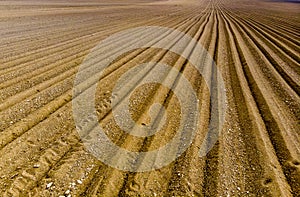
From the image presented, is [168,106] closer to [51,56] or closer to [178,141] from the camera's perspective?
[178,141]

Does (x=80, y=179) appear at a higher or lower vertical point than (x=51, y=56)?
lower

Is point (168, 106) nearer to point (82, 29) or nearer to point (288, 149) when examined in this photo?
point (288, 149)

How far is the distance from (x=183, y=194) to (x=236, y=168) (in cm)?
122

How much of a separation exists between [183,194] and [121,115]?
272cm

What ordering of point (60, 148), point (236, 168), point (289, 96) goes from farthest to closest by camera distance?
point (289, 96) < point (60, 148) < point (236, 168)

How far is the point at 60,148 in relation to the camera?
4875 mm

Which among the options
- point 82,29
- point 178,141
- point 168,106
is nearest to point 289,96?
point 168,106

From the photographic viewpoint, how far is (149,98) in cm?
693

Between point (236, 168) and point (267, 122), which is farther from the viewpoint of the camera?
point (267, 122)

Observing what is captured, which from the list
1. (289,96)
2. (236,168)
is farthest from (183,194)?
(289,96)

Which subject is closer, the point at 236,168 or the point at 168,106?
the point at 236,168

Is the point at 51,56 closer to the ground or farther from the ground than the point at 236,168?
farther from the ground

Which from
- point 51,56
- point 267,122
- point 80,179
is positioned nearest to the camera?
point 80,179

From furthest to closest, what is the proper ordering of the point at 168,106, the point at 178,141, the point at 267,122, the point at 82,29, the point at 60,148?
the point at 82,29
the point at 168,106
the point at 267,122
the point at 178,141
the point at 60,148
